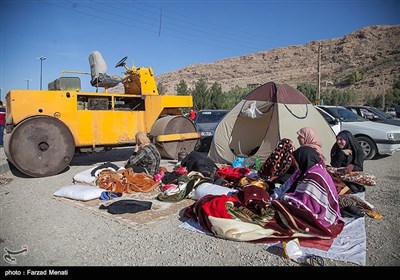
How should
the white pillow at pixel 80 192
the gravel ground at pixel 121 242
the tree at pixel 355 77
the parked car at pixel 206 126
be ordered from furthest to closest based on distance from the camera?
1. the tree at pixel 355 77
2. the parked car at pixel 206 126
3. the white pillow at pixel 80 192
4. the gravel ground at pixel 121 242

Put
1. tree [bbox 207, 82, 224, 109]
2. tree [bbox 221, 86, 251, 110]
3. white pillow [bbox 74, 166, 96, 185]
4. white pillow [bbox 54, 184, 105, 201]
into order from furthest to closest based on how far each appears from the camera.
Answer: tree [bbox 221, 86, 251, 110]
tree [bbox 207, 82, 224, 109]
white pillow [bbox 74, 166, 96, 185]
white pillow [bbox 54, 184, 105, 201]

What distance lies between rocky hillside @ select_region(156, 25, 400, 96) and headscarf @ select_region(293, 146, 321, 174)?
49295 mm

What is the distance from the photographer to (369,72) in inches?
2105

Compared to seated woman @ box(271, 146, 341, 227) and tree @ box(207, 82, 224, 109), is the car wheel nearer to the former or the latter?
seated woman @ box(271, 146, 341, 227)

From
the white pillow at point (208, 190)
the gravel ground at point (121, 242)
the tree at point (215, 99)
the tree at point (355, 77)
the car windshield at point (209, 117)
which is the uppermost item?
the tree at point (355, 77)

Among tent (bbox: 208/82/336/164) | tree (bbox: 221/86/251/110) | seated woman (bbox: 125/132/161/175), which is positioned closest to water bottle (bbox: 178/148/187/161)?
tent (bbox: 208/82/336/164)

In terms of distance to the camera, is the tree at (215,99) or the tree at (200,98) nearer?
the tree at (200,98)

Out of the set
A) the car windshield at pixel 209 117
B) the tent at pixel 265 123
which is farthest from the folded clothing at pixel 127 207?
the car windshield at pixel 209 117

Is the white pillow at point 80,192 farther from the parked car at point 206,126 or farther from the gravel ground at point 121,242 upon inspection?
the parked car at point 206,126

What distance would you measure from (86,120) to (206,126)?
4756mm

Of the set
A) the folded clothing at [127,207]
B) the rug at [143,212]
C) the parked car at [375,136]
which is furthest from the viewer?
the parked car at [375,136]

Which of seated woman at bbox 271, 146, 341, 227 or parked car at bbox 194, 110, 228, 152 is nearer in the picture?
seated woman at bbox 271, 146, 341, 227

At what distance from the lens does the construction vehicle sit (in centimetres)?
632

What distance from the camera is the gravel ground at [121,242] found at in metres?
2.99
